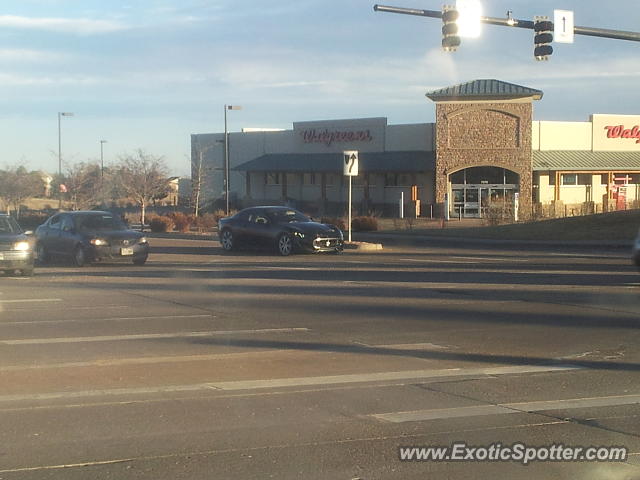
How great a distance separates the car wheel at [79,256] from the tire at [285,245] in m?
6.09

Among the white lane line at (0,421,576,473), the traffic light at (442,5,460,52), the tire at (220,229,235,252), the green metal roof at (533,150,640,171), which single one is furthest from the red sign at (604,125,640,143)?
the white lane line at (0,421,576,473)

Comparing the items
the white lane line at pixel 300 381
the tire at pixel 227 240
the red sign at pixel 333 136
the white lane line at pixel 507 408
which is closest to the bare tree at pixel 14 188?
the red sign at pixel 333 136

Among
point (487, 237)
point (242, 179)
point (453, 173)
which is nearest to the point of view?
point (487, 237)

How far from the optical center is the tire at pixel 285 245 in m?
27.9

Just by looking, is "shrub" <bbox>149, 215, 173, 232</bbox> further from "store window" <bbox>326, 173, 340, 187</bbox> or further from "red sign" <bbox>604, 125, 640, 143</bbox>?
"red sign" <bbox>604, 125, 640, 143</bbox>

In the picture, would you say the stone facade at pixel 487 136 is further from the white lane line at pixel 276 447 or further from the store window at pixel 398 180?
the white lane line at pixel 276 447

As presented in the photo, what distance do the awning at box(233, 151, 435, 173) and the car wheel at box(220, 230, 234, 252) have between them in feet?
102

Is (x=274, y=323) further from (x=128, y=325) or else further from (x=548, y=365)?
(x=548, y=365)

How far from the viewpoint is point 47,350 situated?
38.8ft

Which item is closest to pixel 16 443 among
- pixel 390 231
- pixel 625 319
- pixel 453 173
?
pixel 625 319

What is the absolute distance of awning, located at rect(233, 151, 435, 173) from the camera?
60.7 meters

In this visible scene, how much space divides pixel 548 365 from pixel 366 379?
234 cm

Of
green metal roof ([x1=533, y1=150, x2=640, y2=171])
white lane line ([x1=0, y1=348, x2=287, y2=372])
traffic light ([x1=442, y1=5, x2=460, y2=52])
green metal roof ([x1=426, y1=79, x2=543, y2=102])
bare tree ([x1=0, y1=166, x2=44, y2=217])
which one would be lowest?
white lane line ([x1=0, y1=348, x2=287, y2=372])

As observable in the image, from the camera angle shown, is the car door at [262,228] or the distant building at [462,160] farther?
the distant building at [462,160]
